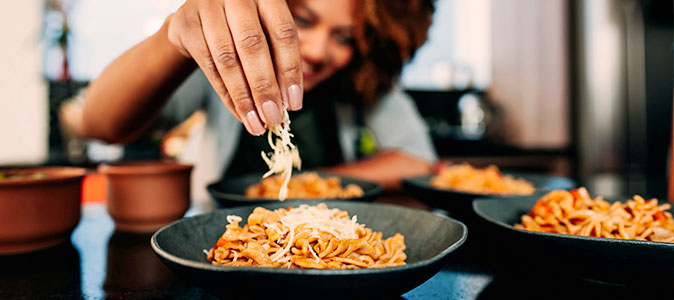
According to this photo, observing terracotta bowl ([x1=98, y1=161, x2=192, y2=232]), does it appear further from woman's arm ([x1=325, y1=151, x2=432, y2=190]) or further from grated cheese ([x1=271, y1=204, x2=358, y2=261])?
woman's arm ([x1=325, y1=151, x2=432, y2=190])

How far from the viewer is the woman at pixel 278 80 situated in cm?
65

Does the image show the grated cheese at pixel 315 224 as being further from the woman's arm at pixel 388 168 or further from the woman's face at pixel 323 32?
the woman's arm at pixel 388 168

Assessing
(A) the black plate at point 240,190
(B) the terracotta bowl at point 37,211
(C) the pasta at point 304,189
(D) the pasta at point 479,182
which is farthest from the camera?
(D) the pasta at point 479,182

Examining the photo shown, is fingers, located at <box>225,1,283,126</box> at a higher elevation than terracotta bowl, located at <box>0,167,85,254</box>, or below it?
higher

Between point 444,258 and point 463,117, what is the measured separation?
393cm

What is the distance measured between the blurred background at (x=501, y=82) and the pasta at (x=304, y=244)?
2570 millimetres

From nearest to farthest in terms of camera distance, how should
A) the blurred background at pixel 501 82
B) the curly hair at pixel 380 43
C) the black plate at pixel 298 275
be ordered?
the black plate at pixel 298 275
the curly hair at pixel 380 43
the blurred background at pixel 501 82

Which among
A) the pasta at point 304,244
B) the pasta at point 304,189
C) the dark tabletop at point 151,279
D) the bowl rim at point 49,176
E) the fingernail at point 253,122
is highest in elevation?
the fingernail at point 253,122

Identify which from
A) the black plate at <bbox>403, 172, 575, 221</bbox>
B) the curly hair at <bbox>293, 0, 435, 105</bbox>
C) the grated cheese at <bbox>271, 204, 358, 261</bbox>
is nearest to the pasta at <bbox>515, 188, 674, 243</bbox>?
the black plate at <bbox>403, 172, 575, 221</bbox>

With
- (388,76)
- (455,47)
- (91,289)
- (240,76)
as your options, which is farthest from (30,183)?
(455,47)

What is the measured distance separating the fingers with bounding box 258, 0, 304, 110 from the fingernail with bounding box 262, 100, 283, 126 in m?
0.03

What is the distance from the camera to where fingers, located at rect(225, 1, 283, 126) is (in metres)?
0.63

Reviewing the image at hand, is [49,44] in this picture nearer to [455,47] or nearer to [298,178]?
[298,178]

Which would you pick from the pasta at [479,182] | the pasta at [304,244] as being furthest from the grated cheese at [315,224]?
the pasta at [479,182]
